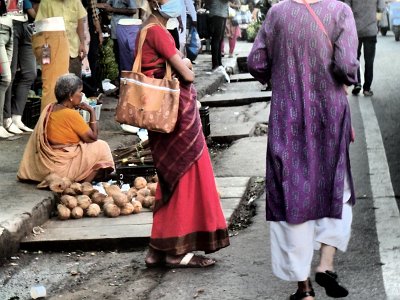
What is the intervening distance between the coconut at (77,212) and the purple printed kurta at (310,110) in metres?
2.48

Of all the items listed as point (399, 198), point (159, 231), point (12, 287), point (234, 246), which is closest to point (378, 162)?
point (399, 198)

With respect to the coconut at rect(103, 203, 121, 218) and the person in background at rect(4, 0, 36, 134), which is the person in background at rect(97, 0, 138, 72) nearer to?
the person in background at rect(4, 0, 36, 134)

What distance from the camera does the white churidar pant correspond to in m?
4.90

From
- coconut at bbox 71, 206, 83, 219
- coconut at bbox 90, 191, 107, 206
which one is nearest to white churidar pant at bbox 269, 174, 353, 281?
coconut at bbox 71, 206, 83, 219

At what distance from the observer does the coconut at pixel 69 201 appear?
7086mm

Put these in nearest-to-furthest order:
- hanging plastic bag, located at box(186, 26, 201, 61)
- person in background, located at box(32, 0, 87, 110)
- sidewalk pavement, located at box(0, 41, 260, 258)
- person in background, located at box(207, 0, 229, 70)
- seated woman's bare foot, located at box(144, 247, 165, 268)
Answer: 1. seated woman's bare foot, located at box(144, 247, 165, 268)
2. sidewalk pavement, located at box(0, 41, 260, 258)
3. person in background, located at box(32, 0, 87, 110)
4. hanging plastic bag, located at box(186, 26, 201, 61)
5. person in background, located at box(207, 0, 229, 70)

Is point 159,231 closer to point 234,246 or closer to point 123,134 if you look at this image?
point 234,246

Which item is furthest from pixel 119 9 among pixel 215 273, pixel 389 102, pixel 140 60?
pixel 215 273

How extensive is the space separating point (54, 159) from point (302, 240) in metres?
3.42

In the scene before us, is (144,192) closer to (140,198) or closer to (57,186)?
(140,198)

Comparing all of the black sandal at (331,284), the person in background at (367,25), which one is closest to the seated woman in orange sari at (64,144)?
the black sandal at (331,284)

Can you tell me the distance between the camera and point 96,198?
7.27 meters

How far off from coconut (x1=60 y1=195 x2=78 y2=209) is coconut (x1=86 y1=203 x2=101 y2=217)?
0.12m

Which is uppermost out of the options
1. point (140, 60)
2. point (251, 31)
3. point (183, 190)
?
point (140, 60)
